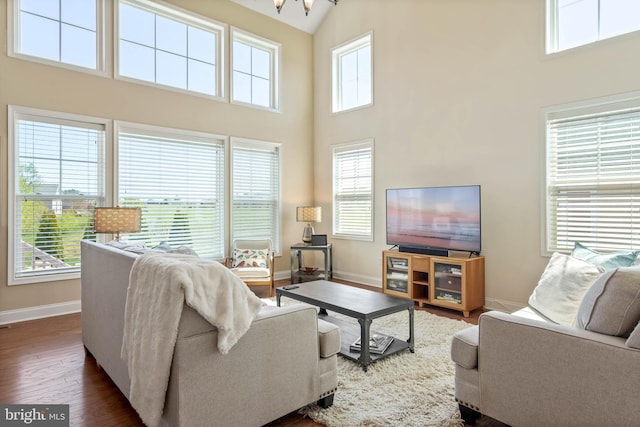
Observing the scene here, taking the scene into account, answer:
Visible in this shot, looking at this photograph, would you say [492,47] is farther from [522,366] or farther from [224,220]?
[224,220]

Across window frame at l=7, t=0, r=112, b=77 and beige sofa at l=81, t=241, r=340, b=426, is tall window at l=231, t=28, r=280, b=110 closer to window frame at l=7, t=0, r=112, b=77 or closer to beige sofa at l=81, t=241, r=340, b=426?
window frame at l=7, t=0, r=112, b=77

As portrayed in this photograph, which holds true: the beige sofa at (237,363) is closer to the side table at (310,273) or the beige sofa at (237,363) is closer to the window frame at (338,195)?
the side table at (310,273)

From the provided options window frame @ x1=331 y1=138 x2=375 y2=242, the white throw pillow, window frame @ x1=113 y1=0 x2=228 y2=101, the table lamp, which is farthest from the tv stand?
window frame @ x1=113 y1=0 x2=228 y2=101

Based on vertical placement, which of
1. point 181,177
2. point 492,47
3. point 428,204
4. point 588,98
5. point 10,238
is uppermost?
point 492,47

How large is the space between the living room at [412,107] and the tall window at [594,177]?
0.11 meters

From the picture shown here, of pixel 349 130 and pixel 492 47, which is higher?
pixel 492 47

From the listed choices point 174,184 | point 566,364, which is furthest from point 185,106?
point 566,364

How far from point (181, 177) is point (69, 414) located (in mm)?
3437

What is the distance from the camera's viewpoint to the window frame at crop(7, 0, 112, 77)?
386 cm

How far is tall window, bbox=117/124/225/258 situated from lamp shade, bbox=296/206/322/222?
122 centimetres

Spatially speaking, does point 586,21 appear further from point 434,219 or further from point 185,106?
point 185,106

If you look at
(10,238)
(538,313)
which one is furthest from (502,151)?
(10,238)

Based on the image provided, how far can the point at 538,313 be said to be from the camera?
98.2 inches

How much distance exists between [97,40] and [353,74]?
11.7ft
